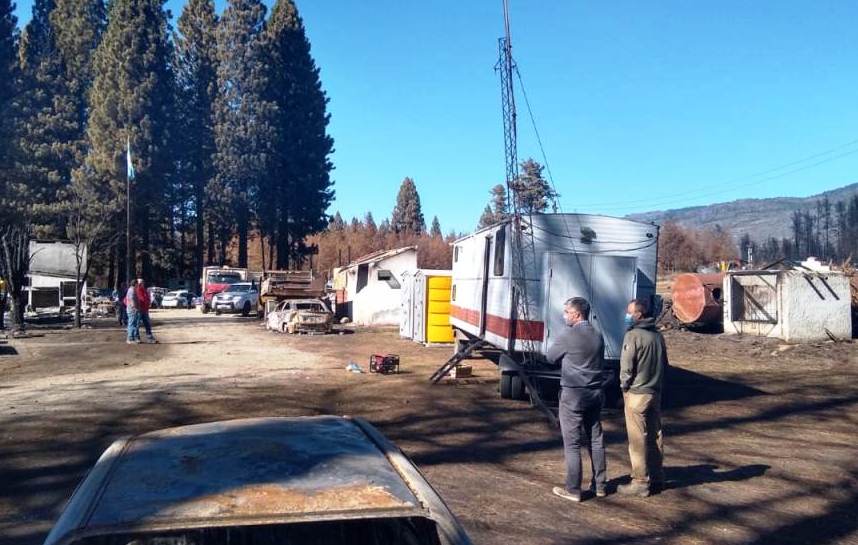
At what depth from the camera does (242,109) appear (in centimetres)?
5428

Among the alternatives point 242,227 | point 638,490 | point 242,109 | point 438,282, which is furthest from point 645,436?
point 242,227

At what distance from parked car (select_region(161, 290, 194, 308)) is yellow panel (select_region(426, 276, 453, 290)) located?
121 ft

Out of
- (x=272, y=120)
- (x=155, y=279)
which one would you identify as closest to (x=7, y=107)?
(x=272, y=120)

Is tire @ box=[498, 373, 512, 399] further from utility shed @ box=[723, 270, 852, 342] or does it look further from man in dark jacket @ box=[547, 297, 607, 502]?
utility shed @ box=[723, 270, 852, 342]

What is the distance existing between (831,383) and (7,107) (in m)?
36.8

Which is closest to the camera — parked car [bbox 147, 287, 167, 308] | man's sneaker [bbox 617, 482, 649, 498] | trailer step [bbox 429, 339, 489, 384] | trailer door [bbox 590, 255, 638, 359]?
man's sneaker [bbox 617, 482, 649, 498]

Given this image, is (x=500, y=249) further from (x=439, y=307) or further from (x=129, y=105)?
(x=129, y=105)

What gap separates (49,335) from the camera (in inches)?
992

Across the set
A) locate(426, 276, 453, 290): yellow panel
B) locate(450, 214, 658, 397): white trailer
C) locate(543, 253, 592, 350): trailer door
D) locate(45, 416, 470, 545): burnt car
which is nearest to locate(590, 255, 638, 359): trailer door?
locate(450, 214, 658, 397): white trailer

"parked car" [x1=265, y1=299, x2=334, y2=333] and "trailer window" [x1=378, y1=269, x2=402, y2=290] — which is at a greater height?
"trailer window" [x1=378, y1=269, x2=402, y2=290]

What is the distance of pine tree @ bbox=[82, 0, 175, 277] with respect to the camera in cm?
5025

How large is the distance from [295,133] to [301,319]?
31.6m

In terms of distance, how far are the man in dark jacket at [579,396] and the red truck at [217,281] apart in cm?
3740

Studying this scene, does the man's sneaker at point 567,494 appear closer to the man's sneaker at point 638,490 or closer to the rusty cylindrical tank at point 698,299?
the man's sneaker at point 638,490
